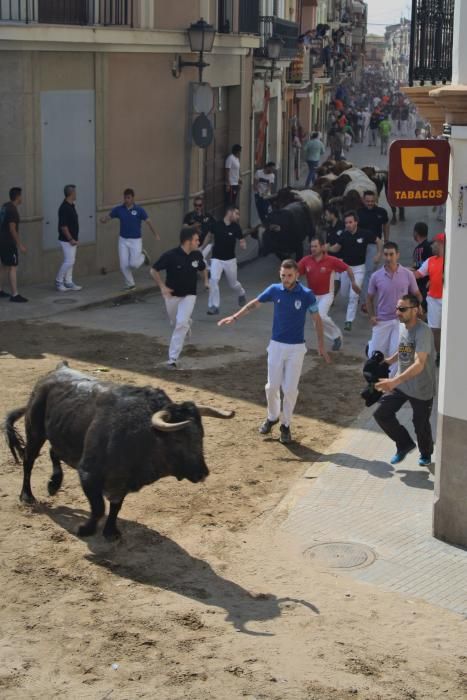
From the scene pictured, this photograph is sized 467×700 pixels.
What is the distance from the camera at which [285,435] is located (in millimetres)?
12297

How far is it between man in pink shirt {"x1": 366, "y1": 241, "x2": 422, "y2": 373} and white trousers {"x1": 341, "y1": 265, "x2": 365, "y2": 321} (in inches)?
129

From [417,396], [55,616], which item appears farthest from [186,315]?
[55,616]

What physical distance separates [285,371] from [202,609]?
4230 millimetres

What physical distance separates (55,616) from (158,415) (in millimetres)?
1635

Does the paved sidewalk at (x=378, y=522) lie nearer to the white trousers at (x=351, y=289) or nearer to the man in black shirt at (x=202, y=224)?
the white trousers at (x=351, y=289)

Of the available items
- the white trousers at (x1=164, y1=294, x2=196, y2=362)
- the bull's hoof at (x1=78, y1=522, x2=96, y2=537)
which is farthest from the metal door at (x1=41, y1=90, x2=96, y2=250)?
the bull's hoof at (x1=78, y1=522, x2=96, y2=537)

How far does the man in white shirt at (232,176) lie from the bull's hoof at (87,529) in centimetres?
1857

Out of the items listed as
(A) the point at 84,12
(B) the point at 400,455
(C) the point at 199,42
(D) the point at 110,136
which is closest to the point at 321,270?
(B) the point at 400,455

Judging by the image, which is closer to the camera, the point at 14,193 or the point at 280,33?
the point at 14,193

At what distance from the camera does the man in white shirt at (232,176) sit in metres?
27.6

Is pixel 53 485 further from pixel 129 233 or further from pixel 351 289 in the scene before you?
pixel 129 233

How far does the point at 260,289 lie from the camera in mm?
21641

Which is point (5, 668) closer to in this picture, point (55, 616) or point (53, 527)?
point (55, 616)

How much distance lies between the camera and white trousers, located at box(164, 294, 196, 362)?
1499 cm
